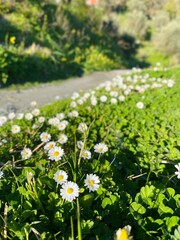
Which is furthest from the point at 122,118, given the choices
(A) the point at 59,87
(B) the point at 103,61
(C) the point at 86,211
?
(B) the point at 103,61

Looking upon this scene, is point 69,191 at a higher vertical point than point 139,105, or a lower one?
higher

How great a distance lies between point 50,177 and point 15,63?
8.61 metres

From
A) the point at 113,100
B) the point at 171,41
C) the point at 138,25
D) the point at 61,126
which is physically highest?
the point at 61,126

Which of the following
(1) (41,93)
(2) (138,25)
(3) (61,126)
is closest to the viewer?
(3) (61,126)

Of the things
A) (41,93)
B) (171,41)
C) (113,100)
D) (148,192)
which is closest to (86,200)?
(148,192)

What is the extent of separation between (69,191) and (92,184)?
264mm

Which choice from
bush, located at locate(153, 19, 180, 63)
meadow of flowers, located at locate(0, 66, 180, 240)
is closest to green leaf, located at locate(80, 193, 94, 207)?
meadow of flowers, located at locate(0, 66, 180, 240)

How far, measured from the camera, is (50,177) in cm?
273

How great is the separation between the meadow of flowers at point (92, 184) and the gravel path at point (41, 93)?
3.03 meters

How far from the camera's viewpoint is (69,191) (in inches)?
95.3

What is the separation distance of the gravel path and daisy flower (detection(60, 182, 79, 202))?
5.11 metres

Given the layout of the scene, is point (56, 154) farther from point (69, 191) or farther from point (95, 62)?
point (95, 62)

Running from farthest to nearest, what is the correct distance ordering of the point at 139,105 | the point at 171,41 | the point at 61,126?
the point at 171,41
the point at 139,105
the point at 61,126

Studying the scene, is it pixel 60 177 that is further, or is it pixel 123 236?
pixel 60 177
